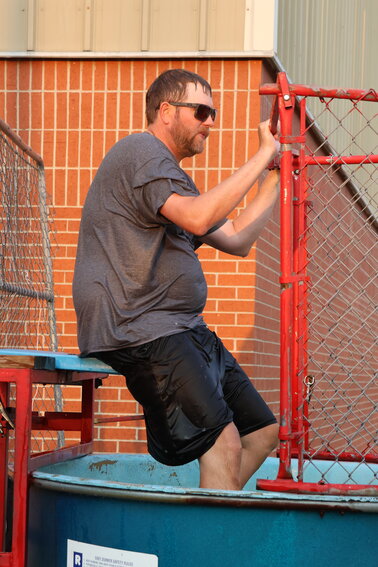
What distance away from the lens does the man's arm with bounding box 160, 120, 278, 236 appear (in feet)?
11.2

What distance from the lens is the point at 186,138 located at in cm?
379

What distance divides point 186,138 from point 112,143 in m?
3.33

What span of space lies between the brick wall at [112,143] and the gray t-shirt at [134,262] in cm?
307

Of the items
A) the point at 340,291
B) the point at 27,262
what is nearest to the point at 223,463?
the point at 27,262

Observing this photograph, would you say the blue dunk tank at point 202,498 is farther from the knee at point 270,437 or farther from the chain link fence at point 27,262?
the chain link fence at point 27,262

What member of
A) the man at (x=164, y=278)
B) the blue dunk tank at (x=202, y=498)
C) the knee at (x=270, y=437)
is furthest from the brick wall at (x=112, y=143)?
the man at (x=164, y=278)

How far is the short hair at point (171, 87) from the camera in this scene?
3.77 metres

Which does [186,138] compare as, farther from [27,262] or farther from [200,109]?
[27,262]

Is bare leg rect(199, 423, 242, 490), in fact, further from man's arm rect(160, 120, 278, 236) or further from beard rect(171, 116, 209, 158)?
beard rect(171, 116, 209, 158)

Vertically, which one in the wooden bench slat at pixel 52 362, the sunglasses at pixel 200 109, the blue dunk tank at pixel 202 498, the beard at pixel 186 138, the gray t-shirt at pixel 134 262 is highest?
the sunglasses at pixel 200 109

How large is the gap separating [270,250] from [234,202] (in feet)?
12.8

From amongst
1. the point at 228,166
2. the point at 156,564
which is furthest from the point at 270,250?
the point at 156,564

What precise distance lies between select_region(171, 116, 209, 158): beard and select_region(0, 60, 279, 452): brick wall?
2980mm

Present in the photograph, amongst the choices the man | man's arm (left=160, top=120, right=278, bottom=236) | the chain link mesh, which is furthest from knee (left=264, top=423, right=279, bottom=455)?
the chain link mesh
